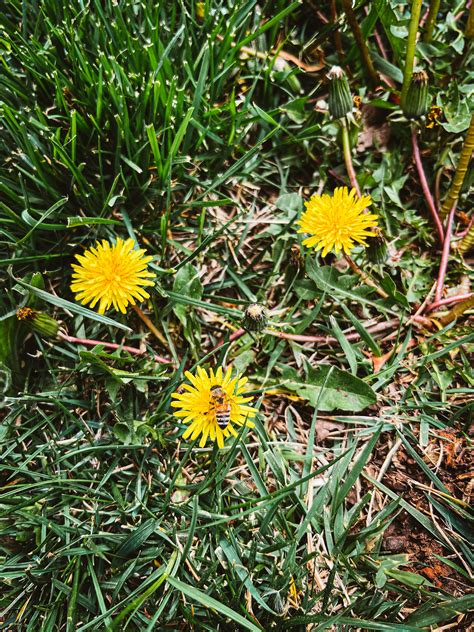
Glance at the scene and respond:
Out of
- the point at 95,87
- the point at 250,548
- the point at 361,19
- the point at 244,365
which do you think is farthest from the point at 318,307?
the point at 361,19

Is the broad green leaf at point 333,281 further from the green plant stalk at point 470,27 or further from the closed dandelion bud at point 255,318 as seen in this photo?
the green plant stalk at point 470,27

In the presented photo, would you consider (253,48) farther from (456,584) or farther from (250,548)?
(456,584)

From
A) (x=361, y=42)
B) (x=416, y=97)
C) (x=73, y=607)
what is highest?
(x=361, y=42)

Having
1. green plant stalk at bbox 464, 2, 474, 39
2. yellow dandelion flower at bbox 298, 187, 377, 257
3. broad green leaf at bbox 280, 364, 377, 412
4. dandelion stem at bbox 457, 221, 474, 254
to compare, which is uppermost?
green plant stalk at bbox 464, 2, 474, 39

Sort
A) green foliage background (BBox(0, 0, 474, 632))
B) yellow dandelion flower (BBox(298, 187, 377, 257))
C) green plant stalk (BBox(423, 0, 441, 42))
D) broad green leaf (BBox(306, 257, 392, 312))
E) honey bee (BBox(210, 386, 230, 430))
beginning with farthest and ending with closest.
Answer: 1. green plant stalk (BBox(423, 0, 441, 42))
2. broad green leaf (BBox(306, 257, 392, 312))
3. yellow dandelion flower (BBox(298, 187, 377, 257))
4. green foliage background (BBox(0, 0, 474, 632))
5. honey bee (BBox(210, 386, 230, 430))

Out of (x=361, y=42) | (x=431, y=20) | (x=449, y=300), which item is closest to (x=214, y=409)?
(x=449, y=300)

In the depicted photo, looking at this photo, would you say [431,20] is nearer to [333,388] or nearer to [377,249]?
[377,249]

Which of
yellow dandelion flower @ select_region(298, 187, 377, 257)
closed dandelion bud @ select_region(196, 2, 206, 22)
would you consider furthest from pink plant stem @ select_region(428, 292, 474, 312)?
closed dandelion bud @ select_region(196, 2, 206, 22)

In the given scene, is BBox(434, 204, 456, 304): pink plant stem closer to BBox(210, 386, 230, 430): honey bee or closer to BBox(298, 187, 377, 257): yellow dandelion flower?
BBox(298, 187, 377, 257): yellow dandelion flower
